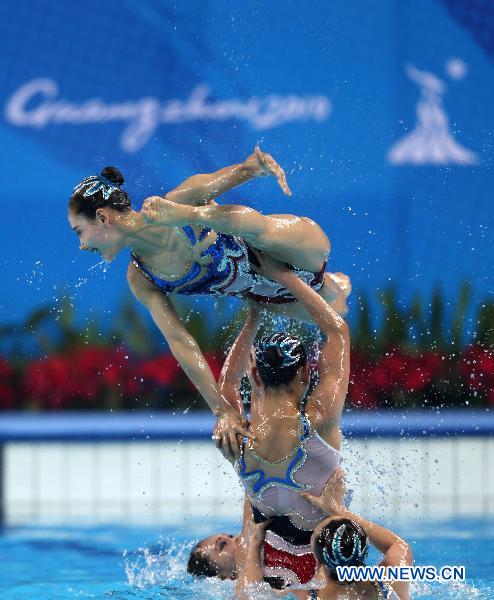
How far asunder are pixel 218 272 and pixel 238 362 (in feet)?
1.72

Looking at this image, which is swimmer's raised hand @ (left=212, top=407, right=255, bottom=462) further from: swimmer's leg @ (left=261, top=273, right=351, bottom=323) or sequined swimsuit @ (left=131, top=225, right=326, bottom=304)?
swimmer's leg @ (left=261, top=273, right=351, bottom=323)

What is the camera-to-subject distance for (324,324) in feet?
14.9

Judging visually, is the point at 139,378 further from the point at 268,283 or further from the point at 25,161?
the point at 268,283

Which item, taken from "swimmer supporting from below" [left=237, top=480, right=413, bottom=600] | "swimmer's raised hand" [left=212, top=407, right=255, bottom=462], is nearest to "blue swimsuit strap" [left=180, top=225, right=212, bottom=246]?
"swimmer's raised hand" [left=212, top=407, right=255, bottom=462]

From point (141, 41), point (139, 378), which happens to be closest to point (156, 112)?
point (141, 41)

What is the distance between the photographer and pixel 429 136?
32.2 ft

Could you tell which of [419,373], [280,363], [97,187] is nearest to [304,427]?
[280,363]

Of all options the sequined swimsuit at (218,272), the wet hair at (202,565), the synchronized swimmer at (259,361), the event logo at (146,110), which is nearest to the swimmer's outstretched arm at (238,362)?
the synchronized swimmer at (259,361)

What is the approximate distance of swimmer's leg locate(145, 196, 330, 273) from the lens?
4238 millimetres

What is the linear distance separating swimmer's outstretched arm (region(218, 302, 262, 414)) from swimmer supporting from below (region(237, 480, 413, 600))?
0.74m

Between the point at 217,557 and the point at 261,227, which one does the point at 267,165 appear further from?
the point at 217,557

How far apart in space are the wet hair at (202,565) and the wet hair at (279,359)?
3.31ft

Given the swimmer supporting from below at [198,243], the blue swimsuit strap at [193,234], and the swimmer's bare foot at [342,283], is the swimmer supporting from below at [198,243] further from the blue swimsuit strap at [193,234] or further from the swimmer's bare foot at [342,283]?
the swimmer's bare foot at [342,283]

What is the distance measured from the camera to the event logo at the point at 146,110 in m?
9.87
